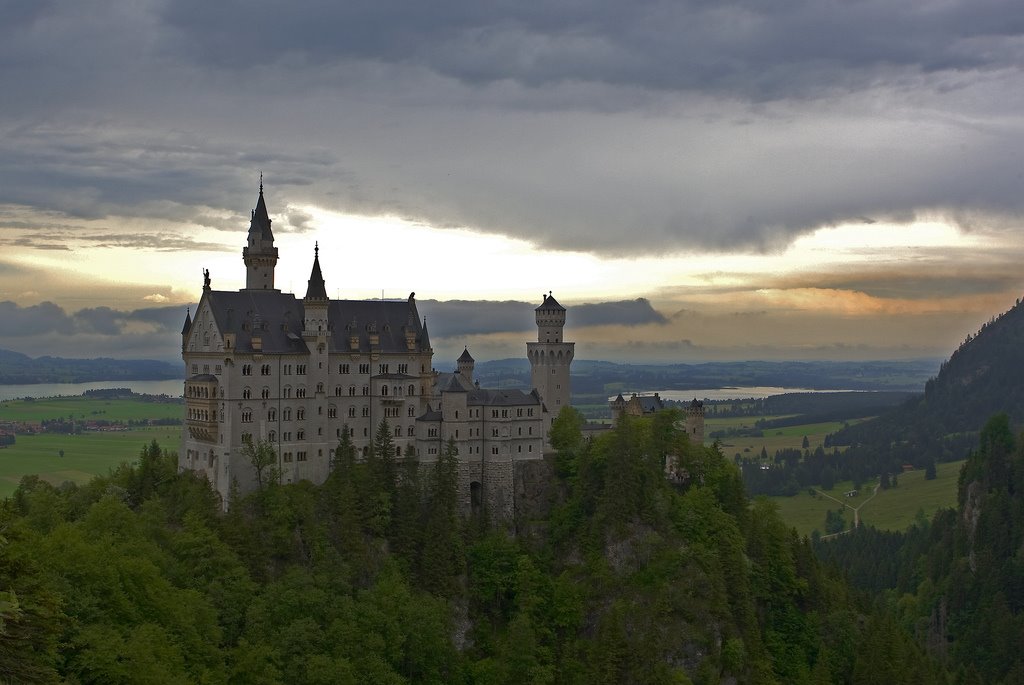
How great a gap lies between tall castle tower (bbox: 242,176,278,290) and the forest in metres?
21.8

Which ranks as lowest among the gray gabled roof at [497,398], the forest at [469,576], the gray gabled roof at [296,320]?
the forest at [469,576]

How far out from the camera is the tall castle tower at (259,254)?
11750cm

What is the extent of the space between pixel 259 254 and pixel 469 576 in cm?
4357

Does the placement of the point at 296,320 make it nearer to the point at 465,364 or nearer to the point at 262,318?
the point at 262,318

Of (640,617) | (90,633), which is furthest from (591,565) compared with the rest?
(90,633)

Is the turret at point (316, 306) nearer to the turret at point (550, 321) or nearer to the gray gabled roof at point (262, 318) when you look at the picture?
the gray gabled roof at point (262, 318)

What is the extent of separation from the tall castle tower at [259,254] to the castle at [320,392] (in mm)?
118

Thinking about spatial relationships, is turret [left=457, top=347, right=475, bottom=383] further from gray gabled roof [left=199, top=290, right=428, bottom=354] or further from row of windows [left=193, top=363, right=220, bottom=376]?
row of windows [left=193, top=363, right=220, bottom=376]

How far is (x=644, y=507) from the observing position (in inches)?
4611

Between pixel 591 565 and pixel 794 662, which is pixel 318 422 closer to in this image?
pixel 591 565

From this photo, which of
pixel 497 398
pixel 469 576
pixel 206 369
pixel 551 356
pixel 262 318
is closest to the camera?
pixel 206 369

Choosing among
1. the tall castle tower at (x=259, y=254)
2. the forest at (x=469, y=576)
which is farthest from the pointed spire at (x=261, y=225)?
the forest at (x=469, y=576)

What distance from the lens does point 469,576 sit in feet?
367

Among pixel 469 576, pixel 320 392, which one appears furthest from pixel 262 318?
pixel 469 576
